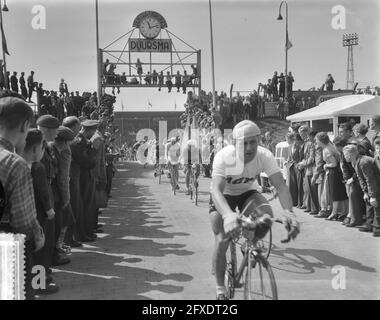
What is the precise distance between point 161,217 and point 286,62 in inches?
909

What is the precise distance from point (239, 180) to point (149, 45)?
26640 mm

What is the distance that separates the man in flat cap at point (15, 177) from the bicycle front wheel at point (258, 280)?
1730 mm

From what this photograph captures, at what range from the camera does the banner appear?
98.9 ft

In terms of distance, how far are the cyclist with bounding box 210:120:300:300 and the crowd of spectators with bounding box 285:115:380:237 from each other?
13.0ft

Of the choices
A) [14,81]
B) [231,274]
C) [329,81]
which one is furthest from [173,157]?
[329,81]

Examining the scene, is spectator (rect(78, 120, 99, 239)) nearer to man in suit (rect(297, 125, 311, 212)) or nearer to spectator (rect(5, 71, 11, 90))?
man in suit (rect(297, 125, 311, 212))

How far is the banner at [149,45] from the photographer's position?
98.9ft

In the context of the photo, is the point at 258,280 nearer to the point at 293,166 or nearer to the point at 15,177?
the point at 15,177

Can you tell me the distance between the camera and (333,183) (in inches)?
392

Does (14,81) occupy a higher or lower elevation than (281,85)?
lower

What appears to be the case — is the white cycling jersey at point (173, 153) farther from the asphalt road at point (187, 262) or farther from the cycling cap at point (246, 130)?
the cycling cap at point (246, 130)

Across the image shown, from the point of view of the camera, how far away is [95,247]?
785 centimetres

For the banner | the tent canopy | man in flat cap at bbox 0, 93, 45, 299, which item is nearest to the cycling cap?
man in flat cap at bbox 0, 93, 45, 299

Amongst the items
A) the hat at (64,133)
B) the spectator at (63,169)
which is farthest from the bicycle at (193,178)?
the hat at (64,133)
